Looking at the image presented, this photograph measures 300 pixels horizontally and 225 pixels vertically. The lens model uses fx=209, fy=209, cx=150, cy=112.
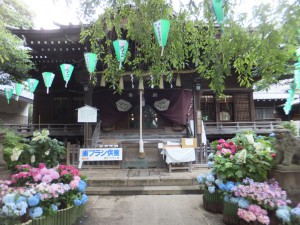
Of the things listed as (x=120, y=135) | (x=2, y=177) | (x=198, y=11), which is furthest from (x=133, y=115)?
(x=198, y=11)

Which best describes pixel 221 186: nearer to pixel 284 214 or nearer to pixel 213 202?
pixel 213 202

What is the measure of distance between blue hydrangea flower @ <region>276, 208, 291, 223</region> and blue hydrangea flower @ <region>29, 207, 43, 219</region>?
3.50m

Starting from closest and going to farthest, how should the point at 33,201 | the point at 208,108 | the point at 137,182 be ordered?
the point at 33,201 < the point at 137,182 < the point at 208,108

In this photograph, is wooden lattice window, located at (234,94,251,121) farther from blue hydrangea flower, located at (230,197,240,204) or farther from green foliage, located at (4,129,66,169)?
green foliage, located at (4,129,66,169)

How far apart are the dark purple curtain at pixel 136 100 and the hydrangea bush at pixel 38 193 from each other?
6041 millimetres

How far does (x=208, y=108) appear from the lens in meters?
13.4

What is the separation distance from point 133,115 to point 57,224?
789 centimetres

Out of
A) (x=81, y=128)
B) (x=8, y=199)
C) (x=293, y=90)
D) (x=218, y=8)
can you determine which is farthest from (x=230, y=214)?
(x=81, y=128)

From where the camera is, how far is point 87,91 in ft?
31.2

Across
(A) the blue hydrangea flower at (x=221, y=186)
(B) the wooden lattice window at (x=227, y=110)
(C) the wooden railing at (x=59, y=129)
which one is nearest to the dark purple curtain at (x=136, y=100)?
(C) the wooden railing at (x=59, y=129)

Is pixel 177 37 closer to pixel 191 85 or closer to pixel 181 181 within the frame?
pixel 181 181

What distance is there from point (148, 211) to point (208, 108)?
32.2 ft

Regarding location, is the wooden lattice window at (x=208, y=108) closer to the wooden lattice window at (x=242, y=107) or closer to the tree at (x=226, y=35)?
the wooden lattice window at (x=242, y=107)

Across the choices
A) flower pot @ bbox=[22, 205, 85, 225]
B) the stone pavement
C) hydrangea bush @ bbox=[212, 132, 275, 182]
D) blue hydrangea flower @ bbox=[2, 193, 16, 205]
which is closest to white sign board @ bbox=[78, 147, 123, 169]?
the stone pavement
